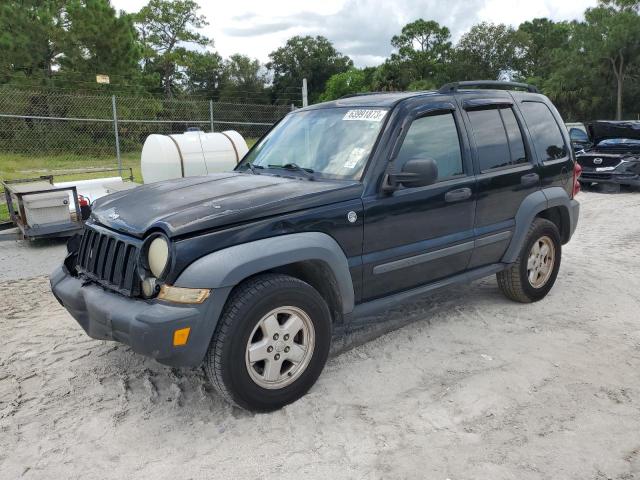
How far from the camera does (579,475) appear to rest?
285 centimetres

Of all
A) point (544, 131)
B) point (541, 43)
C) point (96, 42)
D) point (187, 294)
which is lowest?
point (187, 294)

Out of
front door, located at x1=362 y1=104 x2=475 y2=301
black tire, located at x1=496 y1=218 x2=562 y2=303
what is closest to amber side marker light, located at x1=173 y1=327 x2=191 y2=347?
front door, located at x1=362 y1=104 x2=475 y2=301

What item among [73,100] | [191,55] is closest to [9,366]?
[73,100]

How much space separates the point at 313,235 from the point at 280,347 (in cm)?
70

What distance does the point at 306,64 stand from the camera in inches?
3091

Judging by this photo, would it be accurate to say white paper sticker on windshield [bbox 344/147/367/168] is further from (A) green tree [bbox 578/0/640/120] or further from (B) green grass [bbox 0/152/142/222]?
(A) green tree [bbox 578/0/640/120]

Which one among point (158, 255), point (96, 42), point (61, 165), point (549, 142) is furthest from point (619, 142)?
point (96, 42)

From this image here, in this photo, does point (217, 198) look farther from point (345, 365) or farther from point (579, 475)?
point (579, 475)

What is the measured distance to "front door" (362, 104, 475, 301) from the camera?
3.85 metres

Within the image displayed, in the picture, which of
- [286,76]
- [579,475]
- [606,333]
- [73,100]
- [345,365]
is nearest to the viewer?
[579,475]

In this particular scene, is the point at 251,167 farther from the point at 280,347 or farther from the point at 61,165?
the point at 61,165

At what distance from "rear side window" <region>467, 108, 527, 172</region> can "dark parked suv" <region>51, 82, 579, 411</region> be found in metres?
0.01

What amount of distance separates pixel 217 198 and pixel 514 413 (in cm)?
223

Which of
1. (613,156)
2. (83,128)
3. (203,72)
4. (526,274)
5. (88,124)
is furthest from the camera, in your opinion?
(203,72)
